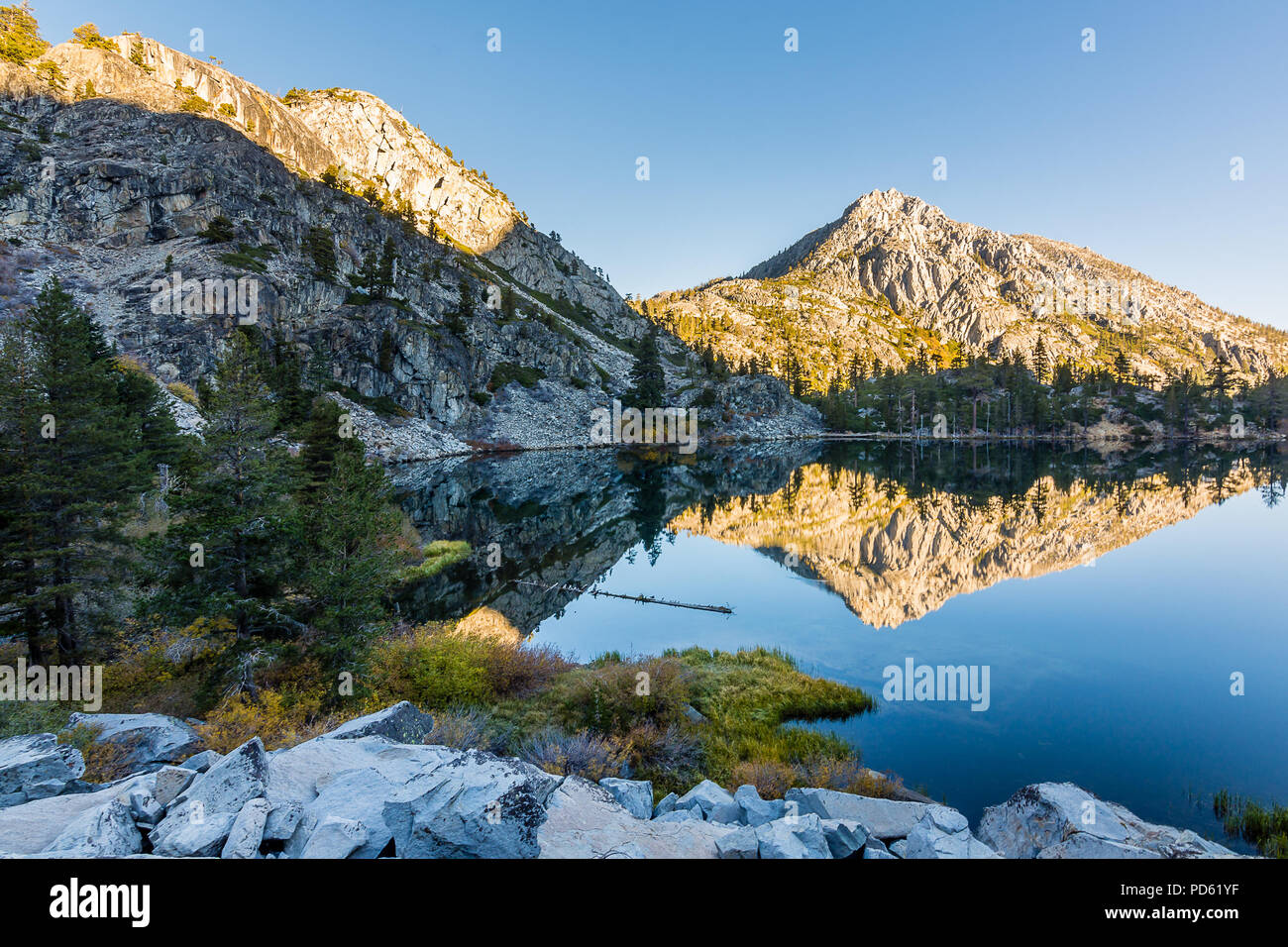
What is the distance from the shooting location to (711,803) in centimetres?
1002

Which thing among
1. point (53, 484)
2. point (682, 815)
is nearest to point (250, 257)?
point (53, 484)

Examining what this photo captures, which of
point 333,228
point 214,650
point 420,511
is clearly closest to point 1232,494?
point 420,511

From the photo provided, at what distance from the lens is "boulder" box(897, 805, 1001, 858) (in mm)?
7691

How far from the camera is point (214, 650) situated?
16219 mm

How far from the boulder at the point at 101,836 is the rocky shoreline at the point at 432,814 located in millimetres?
17

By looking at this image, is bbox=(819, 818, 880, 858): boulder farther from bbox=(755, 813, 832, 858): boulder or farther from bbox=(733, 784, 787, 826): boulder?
bbox=(733, 784, 787, 826): boulder

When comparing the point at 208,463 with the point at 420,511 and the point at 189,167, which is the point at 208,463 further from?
the point at 189,167

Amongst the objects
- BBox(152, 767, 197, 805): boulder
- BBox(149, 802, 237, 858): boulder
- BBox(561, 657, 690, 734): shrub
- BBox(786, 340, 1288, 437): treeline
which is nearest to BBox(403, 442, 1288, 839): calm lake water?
BBox(561, 657, 690, 734): shrub

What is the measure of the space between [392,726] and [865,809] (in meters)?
9.27

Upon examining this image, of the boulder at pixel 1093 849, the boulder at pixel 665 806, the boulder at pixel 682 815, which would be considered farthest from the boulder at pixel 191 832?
the boulder at pixel 1093 849

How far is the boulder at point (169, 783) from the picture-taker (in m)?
7.15

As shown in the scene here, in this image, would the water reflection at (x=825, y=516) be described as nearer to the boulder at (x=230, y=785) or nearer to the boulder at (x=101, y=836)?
the boulder at (x=230, y=785)

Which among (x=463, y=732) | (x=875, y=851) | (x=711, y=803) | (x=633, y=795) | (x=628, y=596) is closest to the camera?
(x=875, y=851)

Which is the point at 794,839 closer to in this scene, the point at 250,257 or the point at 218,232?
the point at 250,257
